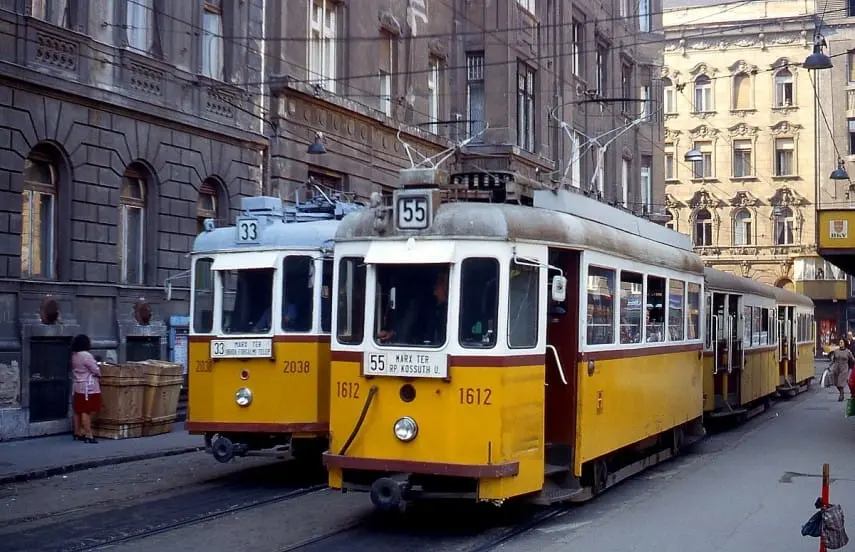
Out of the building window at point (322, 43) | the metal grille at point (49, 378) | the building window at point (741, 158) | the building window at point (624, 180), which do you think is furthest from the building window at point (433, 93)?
the building window at point (741, 158)

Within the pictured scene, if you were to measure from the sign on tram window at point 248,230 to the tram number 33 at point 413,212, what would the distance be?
150 inches

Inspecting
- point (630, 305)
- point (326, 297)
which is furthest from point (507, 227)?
point (326, 297)

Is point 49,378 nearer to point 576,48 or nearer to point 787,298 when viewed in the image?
point 787,298

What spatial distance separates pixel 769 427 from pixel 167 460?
11.8 m

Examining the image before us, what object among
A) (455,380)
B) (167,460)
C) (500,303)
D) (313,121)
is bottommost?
(167,460)

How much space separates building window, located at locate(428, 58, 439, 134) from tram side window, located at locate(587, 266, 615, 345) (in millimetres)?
20777

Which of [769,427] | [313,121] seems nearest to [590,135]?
[313,121]

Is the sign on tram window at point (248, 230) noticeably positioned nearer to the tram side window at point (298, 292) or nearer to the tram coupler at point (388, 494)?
the tram side window at point (298, 292)

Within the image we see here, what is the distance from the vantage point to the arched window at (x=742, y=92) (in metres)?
61.9

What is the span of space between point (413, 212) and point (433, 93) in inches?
904

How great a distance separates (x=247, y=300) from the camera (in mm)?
13805

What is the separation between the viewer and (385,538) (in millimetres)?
10391

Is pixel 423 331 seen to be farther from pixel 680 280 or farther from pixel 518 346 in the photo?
pixel 680 280

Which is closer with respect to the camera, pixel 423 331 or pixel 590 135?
pixel 423 331
